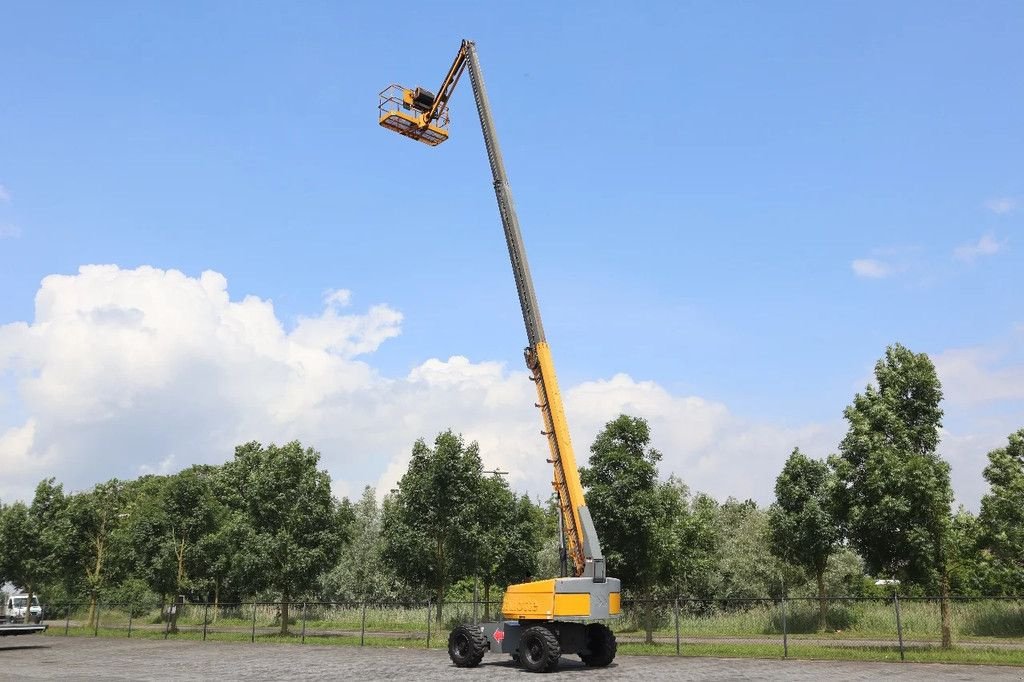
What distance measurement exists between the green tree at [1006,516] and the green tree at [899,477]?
545 inches

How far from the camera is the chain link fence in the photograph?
26.5 m

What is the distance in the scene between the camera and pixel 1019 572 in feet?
119

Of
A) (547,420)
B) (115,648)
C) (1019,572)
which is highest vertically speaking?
(547,420)

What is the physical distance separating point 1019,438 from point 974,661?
67.5ft

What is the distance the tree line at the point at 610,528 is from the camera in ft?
86.4

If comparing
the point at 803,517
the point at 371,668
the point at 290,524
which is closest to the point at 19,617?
the point at 290,524

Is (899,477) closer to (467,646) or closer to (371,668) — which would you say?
(467,646)

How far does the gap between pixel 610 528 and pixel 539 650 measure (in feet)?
33.0

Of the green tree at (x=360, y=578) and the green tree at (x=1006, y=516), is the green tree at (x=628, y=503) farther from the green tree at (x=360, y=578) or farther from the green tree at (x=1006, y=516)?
the green tree at (x=360, y=578)

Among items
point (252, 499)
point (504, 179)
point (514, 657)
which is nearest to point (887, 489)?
point (514, 657)

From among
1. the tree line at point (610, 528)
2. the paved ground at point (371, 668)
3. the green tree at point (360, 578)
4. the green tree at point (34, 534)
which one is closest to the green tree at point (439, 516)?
the tree line at point (610, 528)

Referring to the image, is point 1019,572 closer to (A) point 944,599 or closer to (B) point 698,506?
(A) point 944,599

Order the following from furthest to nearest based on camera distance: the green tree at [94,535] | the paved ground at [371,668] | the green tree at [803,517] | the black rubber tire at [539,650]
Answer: the green tree at [94,535] < the green tree at [803,517] < the black rubber tire at [539,650] < the paved ground at [371,668]

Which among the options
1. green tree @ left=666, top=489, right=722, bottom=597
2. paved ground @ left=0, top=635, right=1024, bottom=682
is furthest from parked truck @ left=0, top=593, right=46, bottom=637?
green tree @ left=666, top=489, right=722, bottom=597
